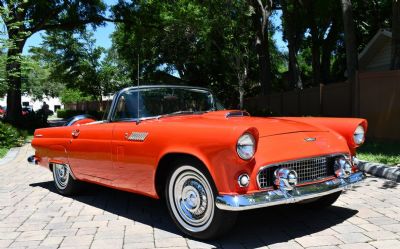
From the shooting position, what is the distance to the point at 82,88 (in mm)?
44562

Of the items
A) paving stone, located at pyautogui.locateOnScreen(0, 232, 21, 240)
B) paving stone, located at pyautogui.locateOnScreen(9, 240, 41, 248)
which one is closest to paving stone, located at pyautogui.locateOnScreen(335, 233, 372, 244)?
paving stone, located at pyautogui.locateOnScreen(9, 240, 41, 248)

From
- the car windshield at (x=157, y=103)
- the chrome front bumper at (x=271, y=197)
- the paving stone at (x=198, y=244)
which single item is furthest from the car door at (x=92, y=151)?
the chrome front bumper at (x=271, y=197)

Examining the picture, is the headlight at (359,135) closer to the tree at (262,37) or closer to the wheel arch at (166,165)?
the wheel arch at (166,165)

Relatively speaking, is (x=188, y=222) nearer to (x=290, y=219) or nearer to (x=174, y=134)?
(x=174, y=134)

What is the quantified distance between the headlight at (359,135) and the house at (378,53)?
16.2 m

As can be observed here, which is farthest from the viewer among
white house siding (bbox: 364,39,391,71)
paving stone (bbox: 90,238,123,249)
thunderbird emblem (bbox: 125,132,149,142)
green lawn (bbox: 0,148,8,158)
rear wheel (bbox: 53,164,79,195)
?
white house siding (bbox: 364,39,391,71)

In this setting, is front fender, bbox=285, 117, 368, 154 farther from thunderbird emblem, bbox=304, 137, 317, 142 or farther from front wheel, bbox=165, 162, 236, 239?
front wheel, bbox=165, 162, 236, 239

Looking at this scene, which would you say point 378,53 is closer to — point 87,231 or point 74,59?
point 87,231

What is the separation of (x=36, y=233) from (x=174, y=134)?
1743mm

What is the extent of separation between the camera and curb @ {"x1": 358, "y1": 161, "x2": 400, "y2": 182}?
282 inches

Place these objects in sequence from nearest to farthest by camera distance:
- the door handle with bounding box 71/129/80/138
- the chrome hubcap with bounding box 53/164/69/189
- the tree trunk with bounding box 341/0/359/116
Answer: the door handle with bounding box 71/129/80/138 → the chrome hubcap with bounding box 53/164/69/189 → the tree trunk with bounding box 341/0/359/116

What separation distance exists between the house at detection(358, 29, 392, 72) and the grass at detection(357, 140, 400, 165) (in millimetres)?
10545

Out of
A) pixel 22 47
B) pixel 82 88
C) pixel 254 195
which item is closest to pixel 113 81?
pixel 82 88

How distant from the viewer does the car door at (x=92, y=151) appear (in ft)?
17.9
